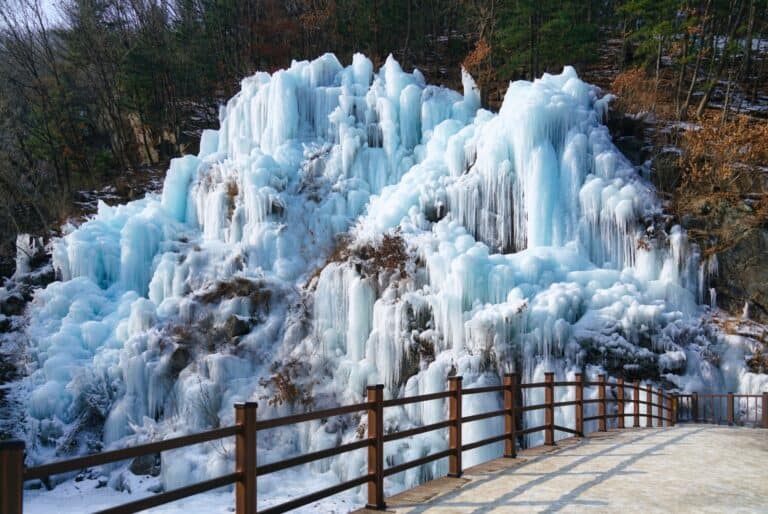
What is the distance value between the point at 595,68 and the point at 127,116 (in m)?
26.8

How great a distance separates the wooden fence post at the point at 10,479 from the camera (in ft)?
10.1

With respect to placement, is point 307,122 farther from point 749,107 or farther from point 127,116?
point 749,107

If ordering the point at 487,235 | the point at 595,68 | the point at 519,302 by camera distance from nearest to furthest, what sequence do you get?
the point at 519,302
the point at 487,235
the point at 595,68

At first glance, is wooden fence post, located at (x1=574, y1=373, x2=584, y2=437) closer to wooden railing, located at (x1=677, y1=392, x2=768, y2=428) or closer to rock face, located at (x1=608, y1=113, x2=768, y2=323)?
wooden railing, located at (x1=677, y1=392, x2=768, y2=428)

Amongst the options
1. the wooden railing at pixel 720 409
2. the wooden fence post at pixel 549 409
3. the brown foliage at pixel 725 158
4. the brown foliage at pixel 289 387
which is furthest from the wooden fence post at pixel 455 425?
the brown foliage at pixel 725 158

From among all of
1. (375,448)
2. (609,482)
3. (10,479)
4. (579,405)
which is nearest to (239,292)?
(579,405)

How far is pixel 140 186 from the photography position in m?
31.2

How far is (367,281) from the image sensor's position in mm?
18766

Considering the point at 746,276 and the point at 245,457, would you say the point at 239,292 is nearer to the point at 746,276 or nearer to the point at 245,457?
the point at 746,276

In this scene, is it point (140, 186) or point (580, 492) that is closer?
point (580, 492)

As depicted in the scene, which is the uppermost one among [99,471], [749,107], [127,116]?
[127,116]

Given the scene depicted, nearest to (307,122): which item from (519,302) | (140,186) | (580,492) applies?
(140,186)

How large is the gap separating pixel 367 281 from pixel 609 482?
12392 mm

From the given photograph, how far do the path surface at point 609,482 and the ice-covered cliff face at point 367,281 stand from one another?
21.1 ft
